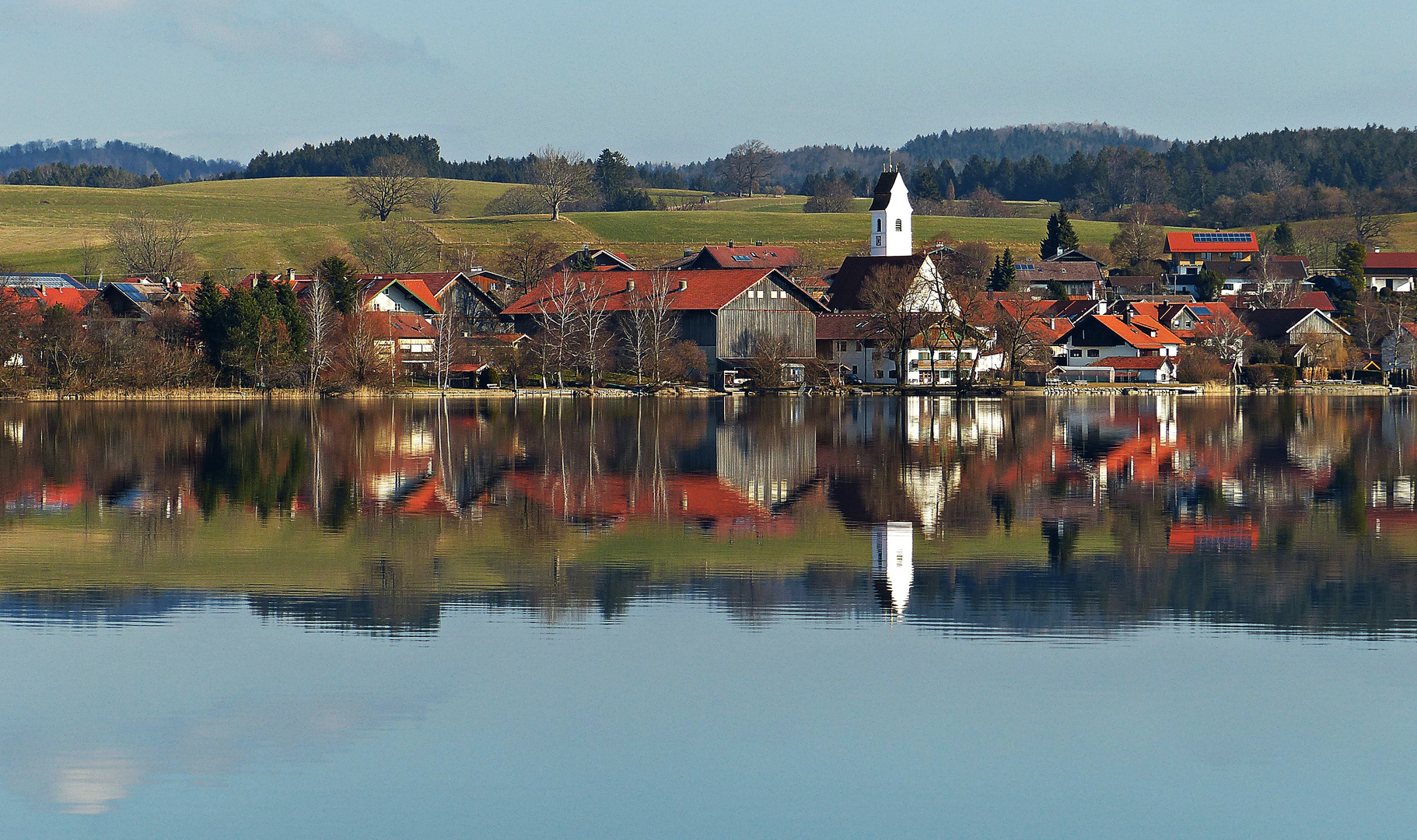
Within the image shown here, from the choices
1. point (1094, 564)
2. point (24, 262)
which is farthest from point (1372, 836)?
point (24, 262)

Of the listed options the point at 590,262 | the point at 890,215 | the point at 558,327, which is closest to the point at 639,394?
the point at 558,327

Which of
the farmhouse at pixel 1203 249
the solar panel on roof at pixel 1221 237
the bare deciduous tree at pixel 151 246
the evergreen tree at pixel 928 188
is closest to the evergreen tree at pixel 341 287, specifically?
the bare deciduous tree at pixel 151 246

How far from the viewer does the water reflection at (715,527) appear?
14.7 metres

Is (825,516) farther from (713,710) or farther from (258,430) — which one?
(258,430)

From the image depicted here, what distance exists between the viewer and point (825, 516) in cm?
2170

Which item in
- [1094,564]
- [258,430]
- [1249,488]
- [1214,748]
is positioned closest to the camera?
[1214,748]

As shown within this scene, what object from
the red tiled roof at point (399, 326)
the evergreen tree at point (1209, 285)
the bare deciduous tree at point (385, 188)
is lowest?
the red tiled roof at point (399, 326)

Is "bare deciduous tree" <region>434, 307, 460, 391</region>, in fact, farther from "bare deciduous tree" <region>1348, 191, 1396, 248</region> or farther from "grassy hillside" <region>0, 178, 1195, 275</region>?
"bare deciduous tree" <region>1348, 191, 1396, 248</region>

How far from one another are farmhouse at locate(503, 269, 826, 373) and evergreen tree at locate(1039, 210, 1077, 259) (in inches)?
2143

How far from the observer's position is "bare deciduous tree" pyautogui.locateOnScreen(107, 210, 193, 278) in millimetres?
105562

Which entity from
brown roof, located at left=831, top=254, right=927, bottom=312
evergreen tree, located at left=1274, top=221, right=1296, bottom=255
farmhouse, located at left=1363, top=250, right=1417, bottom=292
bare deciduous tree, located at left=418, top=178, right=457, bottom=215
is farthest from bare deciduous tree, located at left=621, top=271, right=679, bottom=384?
bare deciduous tree, located at left=418, top=178, right=457, bottom=215

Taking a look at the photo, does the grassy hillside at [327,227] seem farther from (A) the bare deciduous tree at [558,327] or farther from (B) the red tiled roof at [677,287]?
(A) the bare deciduous tree at [558,327]

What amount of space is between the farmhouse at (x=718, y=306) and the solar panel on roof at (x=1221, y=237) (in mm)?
66110

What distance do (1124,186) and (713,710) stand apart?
191364 mm
